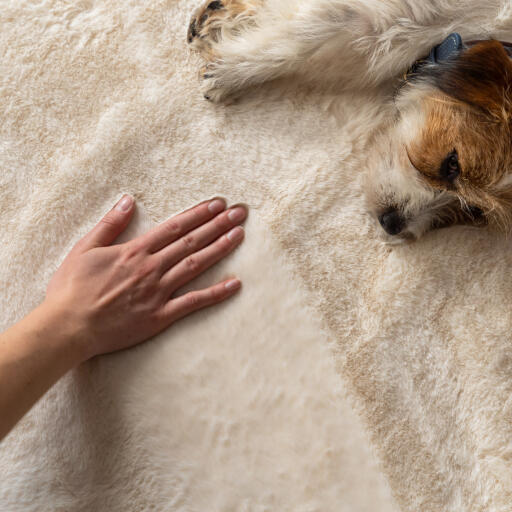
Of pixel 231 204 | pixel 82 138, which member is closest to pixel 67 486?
pixel 231 204

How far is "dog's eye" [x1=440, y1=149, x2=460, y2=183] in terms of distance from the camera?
149 cm

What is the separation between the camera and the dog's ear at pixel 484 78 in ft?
4.59

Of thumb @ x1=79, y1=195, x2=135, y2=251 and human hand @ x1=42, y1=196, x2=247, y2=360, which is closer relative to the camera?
human hand @ x1=42, y1=196, x2=247, y2=360

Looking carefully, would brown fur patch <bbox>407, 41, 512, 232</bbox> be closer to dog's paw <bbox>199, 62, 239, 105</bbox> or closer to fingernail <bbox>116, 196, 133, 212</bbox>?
dog's paw <bbox>199, 62, 239, 105</bbox>

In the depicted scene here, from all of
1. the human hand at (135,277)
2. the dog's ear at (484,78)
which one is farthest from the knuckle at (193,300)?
the dog's ear at (484,78)

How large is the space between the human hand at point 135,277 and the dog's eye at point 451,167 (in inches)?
25.9

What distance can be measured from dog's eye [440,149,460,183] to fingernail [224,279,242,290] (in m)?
0.71

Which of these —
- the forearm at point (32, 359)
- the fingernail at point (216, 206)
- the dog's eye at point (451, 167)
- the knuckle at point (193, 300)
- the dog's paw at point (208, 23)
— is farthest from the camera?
the dog's paw at point (208, 23)

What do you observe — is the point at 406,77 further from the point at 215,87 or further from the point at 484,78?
the point at 215,87

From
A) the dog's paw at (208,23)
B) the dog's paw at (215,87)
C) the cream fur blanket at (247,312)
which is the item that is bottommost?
the cream fur blanket at (247,312)

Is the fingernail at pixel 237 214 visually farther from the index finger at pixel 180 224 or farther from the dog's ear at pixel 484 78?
the dog's ear at pixel 484 78

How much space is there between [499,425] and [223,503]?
0.88 meters

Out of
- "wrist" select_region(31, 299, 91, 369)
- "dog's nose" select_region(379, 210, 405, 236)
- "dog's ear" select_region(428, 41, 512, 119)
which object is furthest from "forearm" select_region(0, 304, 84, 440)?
"dog's ear" select_region(428, 41, 512, 119)

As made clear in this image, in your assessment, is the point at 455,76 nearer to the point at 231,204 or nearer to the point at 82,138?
the point at 231,204
